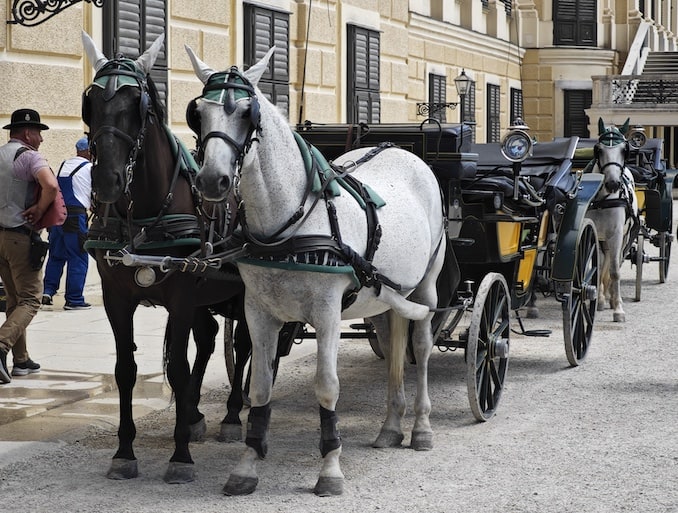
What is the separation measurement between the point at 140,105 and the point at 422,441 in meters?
2.40

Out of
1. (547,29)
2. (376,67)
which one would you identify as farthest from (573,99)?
(376,67)

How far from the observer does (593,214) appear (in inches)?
490

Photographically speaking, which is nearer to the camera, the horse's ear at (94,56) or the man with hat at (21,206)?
the horse's ear at (94,56)

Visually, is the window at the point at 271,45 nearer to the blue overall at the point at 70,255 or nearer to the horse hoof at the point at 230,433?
the blue overall at the point at 70,255

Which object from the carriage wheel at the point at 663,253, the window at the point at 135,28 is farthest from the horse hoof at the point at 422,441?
the carriage wheel at the point at 663,253

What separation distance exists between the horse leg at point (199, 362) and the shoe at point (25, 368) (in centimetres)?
225

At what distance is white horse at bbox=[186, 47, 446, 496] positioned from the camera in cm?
538

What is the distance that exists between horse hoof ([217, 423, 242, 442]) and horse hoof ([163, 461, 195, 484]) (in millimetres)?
902

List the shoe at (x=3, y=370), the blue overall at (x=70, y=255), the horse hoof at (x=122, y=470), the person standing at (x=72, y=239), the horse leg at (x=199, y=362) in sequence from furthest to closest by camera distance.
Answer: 1. the blue overall at (x=70, y=255)
2. the person standing at (x=72, y=239)
3. the shoe at (x=3, y=370)
4. the horse leg at (x=199, y=362)
5. the horse hoof at (x=122, y=470)

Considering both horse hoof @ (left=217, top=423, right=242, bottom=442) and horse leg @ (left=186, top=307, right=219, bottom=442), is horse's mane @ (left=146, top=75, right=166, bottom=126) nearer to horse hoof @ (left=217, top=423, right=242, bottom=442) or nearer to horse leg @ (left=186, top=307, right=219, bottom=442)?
horse leg @ (left=186, top=307, right=219, bottom=442)

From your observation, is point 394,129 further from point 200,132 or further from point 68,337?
point 68,337

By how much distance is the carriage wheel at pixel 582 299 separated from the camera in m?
9.16

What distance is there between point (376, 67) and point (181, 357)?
14.9 m

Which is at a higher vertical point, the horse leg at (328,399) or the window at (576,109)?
the window at (576,109)
